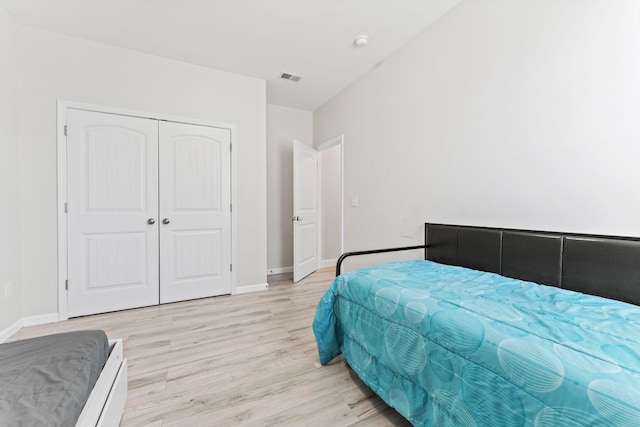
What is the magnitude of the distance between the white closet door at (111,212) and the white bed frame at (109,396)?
169 cm

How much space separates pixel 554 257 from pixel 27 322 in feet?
13.8

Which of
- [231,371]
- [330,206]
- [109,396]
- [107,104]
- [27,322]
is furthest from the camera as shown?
[330,206]

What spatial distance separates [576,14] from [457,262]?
1686 mm

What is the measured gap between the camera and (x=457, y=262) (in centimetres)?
205

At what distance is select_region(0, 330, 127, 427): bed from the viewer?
2.40 ft

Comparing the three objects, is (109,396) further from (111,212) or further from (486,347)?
(111,212)

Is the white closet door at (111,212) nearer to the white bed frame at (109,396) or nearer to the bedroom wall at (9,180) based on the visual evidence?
the bedroom wall at (9,180)

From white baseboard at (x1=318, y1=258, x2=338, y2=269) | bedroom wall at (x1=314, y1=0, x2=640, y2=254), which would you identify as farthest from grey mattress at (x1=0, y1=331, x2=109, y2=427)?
white baseboard at (x1=318, y1=258, x2=338, y2=269)

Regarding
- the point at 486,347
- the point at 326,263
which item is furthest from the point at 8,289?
Result: the point at 326,263

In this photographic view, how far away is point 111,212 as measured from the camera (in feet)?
8.62

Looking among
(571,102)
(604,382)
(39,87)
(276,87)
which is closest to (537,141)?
(571,102)

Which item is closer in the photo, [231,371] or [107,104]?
[231,371]

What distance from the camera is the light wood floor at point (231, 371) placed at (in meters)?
1.31

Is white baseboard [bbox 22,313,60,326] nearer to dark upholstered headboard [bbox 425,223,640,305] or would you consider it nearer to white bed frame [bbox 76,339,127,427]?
white bed frame [bbox 76,339,127,427]
